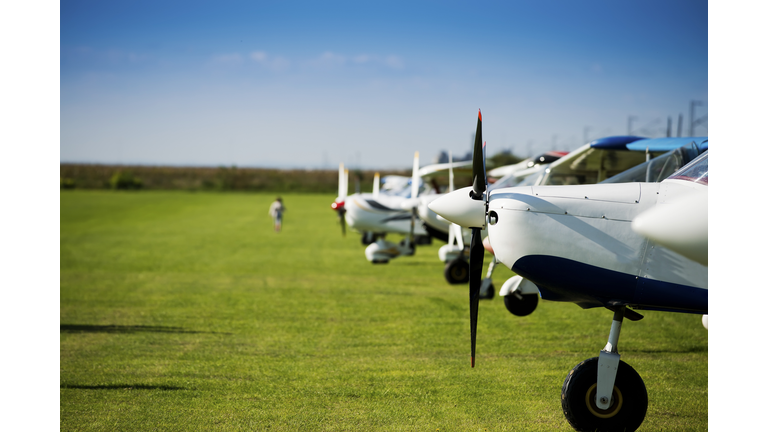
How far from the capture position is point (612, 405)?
156 inches

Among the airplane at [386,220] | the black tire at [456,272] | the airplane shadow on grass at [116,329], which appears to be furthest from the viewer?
the airplane at [386,220]

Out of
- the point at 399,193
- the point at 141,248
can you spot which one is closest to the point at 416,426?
the point at 399,193

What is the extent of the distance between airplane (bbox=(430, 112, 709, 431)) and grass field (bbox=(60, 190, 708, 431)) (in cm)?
46

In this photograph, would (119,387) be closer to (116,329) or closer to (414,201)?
(116,329)

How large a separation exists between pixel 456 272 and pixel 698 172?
782 centimetres

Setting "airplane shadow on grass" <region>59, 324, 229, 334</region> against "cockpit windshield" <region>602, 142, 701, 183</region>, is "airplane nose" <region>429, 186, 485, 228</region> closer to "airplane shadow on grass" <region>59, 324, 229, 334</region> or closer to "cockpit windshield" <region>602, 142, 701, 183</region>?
"cockpit windshield" <region>602, 142, 701, 183</region>

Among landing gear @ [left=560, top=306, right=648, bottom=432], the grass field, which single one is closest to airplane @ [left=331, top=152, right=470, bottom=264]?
the grass field

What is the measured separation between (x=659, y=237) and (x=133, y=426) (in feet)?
12.7

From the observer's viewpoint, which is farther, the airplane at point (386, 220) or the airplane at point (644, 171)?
the airplane at point (386, 220)

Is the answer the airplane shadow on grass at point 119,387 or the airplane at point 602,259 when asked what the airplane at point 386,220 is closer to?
the airplane shadow on grass at point 119,387

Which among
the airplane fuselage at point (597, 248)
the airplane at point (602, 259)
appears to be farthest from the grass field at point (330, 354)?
the airplane fuselage at point (597, 248)

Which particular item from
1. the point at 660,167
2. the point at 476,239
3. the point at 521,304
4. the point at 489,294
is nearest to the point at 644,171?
the point at 660,167

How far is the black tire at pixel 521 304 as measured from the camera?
7.11 metres
